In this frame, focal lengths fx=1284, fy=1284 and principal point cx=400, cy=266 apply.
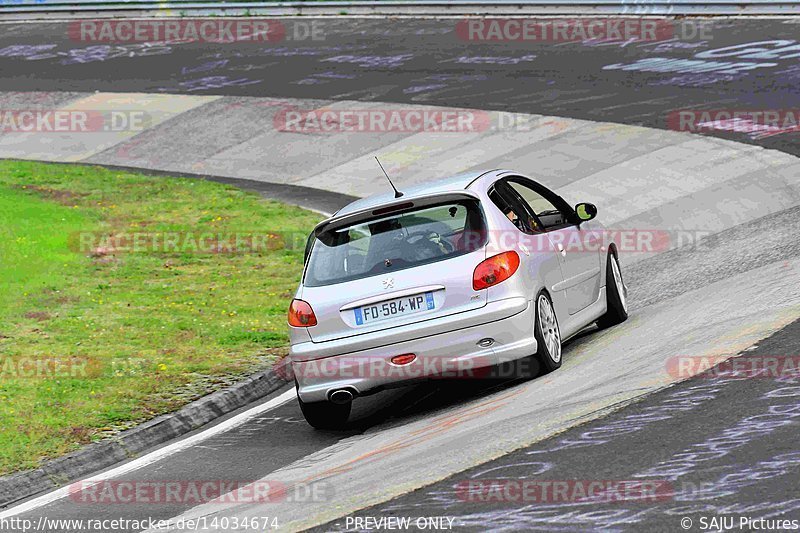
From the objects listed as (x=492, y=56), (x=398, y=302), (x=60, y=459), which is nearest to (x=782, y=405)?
(x=398, y=302)

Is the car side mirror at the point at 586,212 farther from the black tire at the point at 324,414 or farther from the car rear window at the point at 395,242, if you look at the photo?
the black tire at the point at 324,414

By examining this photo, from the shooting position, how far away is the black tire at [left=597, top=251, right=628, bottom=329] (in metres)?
11.0

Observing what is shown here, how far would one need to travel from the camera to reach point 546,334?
9172 mm

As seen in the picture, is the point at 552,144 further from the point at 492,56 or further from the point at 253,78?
the point at 253,78

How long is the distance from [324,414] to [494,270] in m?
1.59

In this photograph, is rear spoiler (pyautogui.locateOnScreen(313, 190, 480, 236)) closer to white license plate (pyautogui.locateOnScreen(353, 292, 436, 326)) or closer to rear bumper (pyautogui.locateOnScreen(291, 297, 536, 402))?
white license plate (pyautogui.locateOnScreen(353, 292, 436, 326))

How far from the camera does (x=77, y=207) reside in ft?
65.6

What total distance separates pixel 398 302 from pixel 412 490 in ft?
7.29

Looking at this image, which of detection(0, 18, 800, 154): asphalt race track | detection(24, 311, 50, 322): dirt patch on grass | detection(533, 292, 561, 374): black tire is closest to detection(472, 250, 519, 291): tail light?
detection(533, 292, 561, 374): black tire

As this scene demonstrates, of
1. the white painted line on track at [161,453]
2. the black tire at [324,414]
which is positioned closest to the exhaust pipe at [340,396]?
the black tire at [324,414]

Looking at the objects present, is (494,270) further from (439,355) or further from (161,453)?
(161,453)

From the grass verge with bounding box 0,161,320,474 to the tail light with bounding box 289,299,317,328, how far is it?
1331 millimetres

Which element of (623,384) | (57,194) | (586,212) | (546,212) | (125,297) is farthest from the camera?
(57,194)

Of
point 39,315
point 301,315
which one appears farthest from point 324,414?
point 39,315
